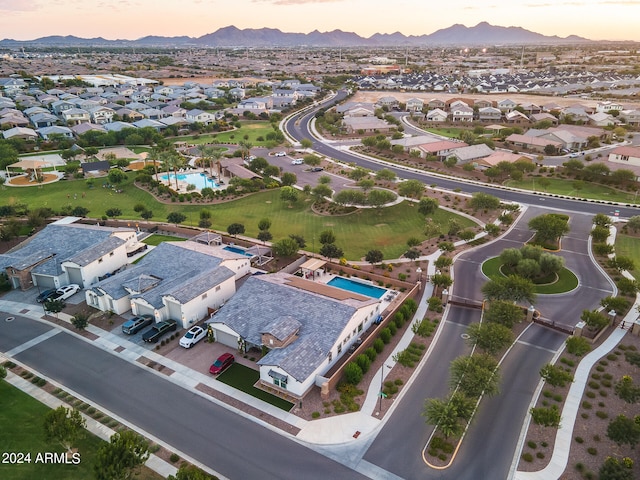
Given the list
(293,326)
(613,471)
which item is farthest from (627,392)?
(293,326)

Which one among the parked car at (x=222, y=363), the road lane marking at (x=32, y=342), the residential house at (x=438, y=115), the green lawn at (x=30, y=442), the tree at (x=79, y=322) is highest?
the residential house at (x=438, y=115)

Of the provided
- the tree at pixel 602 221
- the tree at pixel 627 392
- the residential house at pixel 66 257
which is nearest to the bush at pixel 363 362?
the tree at pixel 627 392

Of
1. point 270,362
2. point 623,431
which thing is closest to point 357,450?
point 270,362

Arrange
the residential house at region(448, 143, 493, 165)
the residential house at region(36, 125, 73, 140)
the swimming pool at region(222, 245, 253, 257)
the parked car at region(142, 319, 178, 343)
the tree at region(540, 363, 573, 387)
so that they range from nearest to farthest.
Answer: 1. the tree at region(540, 363, 573, 387)
2. the parked car at region(142, 319, 178, 343)
3. the swimming pool at region(222, 245, 253, 257)
4. the residential house at region(448, 143, 493, 165)
5. the residential house at region(36, 125, 73, 140)

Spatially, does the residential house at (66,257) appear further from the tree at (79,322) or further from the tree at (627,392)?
the tree at (627,392)

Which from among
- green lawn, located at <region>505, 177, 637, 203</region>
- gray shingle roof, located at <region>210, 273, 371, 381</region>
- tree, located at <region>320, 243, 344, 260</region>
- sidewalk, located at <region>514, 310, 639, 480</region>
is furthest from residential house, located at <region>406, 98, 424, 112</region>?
gray shingle roof, located at <region>210, 273, 371, 381</region>

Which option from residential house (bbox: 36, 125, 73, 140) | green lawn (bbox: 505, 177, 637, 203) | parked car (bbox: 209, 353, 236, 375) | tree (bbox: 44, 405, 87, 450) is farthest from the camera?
residential house (bbox: 36, 125, 73, 140)

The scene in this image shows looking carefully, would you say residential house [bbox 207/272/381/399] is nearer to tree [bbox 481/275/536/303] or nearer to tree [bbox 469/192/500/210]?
tree [bbox 481/275/536/303]
